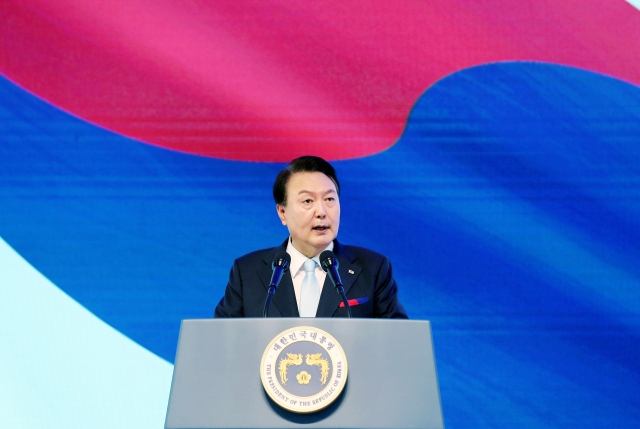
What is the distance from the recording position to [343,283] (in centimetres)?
195

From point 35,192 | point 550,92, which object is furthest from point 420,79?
point 35,192

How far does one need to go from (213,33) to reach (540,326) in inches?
70.9

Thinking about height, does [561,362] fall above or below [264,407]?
above

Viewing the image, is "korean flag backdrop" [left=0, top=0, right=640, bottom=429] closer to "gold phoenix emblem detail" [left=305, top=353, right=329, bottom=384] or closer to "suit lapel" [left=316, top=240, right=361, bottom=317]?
"suit lapel" [left=316, top=240, right=361, bottom=317]

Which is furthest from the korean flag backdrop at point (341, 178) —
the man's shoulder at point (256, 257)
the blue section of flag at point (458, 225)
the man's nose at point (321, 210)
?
the man's nose at point (321, 210)

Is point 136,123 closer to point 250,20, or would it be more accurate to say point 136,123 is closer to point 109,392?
point 250,20

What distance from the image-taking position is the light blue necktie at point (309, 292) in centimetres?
197

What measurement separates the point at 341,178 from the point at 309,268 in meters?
0.94

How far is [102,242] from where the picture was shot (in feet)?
9.60

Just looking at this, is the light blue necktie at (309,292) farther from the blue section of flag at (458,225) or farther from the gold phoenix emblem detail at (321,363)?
the blue section of flag at (458,225)

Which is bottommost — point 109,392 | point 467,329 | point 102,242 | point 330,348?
point 330,348

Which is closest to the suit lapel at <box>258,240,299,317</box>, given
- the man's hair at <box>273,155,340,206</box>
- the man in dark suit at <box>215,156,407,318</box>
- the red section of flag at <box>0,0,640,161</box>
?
the man in dark suit at <box>215,156,407,318</box>

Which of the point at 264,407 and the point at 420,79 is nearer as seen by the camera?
the point at 264,407

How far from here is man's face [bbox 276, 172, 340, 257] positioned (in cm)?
200
